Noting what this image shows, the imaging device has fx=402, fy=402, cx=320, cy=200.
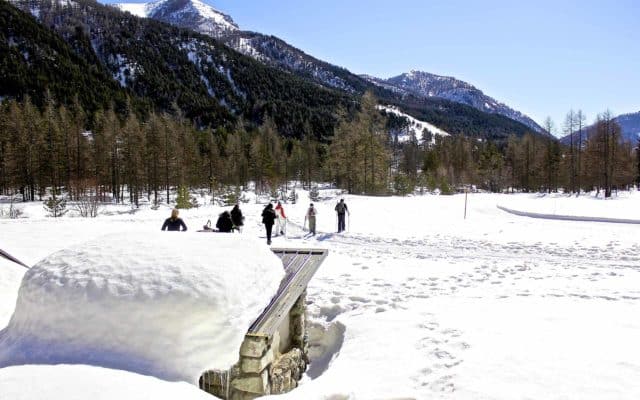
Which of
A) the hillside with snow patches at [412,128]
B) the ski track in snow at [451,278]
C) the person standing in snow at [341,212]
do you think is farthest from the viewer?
the hillside with snow patches at [412,128]

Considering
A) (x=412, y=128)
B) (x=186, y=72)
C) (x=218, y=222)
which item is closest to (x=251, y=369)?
(x=218, y=222)

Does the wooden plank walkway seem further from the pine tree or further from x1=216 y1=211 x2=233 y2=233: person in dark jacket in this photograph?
the pine tree

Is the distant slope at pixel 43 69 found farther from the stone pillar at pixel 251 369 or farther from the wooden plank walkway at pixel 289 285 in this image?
the stone pillar at pixel 251 369

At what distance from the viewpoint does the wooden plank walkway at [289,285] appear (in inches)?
181

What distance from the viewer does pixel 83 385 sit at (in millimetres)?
2859

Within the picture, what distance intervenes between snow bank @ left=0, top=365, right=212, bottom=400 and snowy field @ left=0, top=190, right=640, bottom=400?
12 mm

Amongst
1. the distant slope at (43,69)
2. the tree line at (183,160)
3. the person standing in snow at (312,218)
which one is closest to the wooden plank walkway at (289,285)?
the person standing in snow at (312,218)

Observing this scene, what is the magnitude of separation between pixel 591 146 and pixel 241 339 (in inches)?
2366

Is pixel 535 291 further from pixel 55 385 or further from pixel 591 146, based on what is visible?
pixel 591 146

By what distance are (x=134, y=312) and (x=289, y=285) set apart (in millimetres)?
2439

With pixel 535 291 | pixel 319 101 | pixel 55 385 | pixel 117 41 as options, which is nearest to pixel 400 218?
pixel 535 291

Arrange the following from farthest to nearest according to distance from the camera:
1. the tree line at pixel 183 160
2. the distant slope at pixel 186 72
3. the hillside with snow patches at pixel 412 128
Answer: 1. the hillside with snow patches at pixel 412 128
2. the distant slope at pixel 186 72
3. the tree line at pixel 183 160

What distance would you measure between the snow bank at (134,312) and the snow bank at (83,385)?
39 centimetres

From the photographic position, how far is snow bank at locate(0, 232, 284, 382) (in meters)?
3.66
